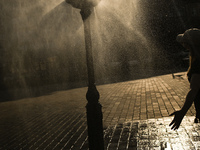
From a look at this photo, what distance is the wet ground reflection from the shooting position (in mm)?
3186

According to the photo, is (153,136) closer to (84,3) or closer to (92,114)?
(92,114)

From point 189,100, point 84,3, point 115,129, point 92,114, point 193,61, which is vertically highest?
point 84,3

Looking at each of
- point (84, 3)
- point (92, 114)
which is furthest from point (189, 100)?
point (84, 3)

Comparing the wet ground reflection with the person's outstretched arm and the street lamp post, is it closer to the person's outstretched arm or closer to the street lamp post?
the street lamp post

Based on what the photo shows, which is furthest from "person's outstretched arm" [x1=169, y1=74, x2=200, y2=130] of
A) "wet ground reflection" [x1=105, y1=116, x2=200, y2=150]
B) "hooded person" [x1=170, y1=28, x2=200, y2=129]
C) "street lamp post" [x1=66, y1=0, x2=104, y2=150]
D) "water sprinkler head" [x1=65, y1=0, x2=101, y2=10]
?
"water sprinkler head" [x1=65, y1=0, x2=101, y2=10]

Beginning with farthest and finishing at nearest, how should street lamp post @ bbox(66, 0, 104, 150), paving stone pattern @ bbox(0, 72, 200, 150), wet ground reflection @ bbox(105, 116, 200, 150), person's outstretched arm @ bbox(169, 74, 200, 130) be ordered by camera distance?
1. paving stone pattern @ bbox(0, 72, 200, 150)
2. wet ground reflection @ bbox(105, 116, 200, 150)
3. street lamp post @ bbox(66, 0, 104, 150)
4. person's outstretched arm @ bbox(169, 74, 200, 130)

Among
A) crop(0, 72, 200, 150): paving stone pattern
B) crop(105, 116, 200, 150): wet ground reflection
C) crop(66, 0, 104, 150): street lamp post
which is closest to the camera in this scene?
crop(66, 0, 104, 150): street lamp post

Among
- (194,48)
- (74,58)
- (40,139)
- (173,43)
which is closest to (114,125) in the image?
(40,139)

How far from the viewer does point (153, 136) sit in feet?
11.8

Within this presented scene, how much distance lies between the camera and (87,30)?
10.1 feet

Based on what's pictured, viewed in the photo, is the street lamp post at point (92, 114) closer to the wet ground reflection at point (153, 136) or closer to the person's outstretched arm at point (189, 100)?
the wet ground reflection at point (153, 136)

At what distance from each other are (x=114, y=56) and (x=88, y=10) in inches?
893

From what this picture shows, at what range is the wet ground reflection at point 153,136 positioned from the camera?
319 cm

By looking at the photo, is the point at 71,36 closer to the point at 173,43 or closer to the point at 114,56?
the point at 114,56
